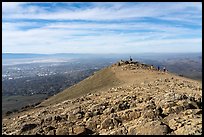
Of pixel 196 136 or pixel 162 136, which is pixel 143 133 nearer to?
pixel 162 136

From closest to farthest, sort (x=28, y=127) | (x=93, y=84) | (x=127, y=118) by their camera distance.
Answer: (x=127, y=118) → (x=28, y=127) → (x=93, y=84)

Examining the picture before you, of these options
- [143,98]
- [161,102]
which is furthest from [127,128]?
[143,98]

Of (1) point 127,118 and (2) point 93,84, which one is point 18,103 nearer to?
(2) point 93,84

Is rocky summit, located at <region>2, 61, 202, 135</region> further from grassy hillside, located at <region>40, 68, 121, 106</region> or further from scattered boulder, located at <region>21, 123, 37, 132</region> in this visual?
grassy hillside, located at <region>40, 68, 121, 106</region>

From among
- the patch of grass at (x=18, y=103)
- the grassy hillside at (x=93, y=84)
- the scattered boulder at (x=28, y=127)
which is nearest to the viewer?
the scattered boulder at (x=28, y=127)

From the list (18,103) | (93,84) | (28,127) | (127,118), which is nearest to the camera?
(127,118)

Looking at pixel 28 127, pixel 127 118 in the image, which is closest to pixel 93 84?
pixel 28 127

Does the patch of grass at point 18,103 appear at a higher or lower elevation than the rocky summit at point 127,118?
lower

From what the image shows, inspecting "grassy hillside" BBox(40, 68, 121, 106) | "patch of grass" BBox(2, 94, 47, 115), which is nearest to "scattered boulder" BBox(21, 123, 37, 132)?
"grassy hillside" BBox(40, 68, 121, 106)

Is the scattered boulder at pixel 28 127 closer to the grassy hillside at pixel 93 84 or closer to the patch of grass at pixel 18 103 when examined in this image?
the grassy hillside at pixel 93 84

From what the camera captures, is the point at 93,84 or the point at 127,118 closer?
the point at 127,118

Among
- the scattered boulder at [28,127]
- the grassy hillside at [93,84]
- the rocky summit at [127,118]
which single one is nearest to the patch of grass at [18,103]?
the grassy hillside at [93,84]
